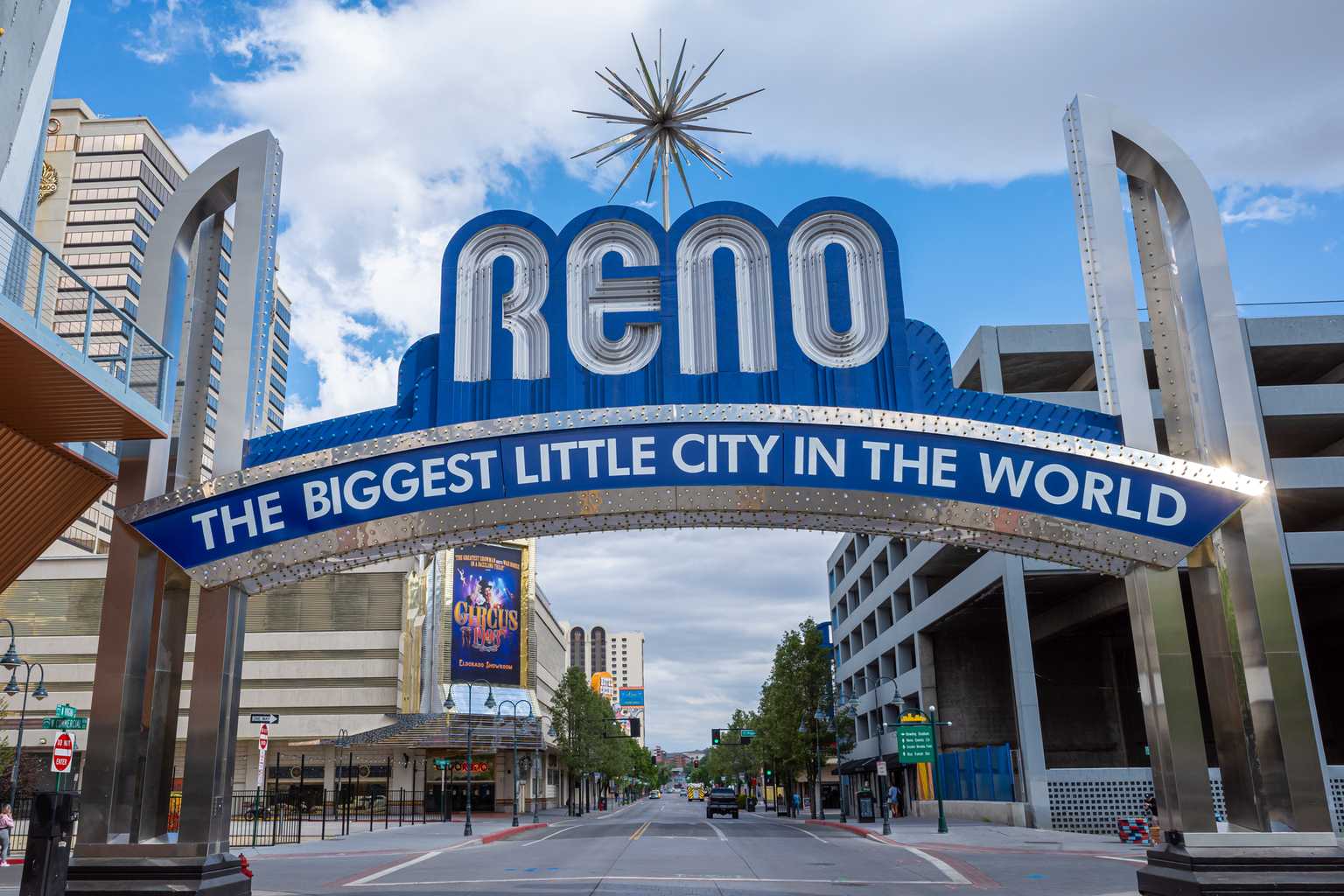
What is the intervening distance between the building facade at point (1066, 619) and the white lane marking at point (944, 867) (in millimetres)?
8753

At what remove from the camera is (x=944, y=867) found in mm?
21891

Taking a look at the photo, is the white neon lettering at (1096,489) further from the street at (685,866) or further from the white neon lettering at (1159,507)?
the street at (685,866)

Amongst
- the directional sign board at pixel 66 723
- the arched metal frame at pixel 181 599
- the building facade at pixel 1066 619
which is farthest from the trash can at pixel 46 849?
the building facade at pixel 1066 619

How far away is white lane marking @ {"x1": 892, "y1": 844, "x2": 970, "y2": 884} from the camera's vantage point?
18978 millimetres

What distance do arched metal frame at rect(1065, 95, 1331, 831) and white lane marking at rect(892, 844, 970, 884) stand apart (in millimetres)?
8578

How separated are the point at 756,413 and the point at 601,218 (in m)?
3.30

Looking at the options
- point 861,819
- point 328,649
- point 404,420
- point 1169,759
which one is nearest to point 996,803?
point 861,819

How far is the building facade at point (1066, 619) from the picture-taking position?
38375 millimetres

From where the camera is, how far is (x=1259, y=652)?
11.0 metres

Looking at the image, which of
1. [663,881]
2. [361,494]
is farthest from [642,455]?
[663,881]

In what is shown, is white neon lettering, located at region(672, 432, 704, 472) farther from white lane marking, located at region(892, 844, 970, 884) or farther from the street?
white lane marking, located at region(892, 844, 970, 884)

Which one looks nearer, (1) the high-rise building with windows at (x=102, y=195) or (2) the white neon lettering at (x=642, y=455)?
(2) the white neon lettering at (x=642, y=455)

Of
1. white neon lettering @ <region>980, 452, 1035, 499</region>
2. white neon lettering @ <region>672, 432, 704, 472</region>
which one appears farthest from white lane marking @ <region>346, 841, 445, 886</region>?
white neon lettering @ <region>980, 452, 1035, 499</region>

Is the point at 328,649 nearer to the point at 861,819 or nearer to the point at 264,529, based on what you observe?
the point at 861,819
